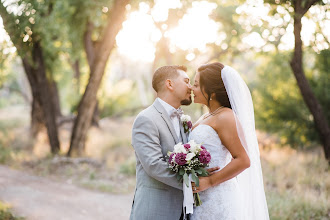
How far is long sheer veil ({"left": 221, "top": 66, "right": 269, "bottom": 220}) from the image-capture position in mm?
3131

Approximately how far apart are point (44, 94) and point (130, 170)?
3866 millimetres

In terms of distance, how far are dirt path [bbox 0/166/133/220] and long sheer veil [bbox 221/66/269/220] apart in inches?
142

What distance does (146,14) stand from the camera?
1179 cm

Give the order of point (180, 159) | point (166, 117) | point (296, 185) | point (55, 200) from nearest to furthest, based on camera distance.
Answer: point (180, 159) < point (166, 117) < point (55, 200) < point (296, 185)

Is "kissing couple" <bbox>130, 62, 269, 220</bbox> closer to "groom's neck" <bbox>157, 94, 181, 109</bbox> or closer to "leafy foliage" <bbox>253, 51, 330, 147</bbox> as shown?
"groom's neck" <bbox>157, 94, 181, 109</bbox>

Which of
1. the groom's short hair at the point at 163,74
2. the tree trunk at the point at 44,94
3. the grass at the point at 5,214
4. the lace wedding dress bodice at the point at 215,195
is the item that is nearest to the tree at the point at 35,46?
the tree trunk at the point at 44,94

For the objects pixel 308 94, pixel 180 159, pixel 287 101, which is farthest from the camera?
pixel 287 101

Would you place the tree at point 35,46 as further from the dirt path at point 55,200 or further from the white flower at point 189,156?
the white flower at point 189,156

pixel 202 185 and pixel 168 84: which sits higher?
pixel 168 84

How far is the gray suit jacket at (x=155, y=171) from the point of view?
2.76 metres

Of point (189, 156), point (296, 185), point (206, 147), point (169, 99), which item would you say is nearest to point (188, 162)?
point (189, 156)

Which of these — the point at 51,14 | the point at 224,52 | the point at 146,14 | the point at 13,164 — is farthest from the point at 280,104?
the point at 13,164

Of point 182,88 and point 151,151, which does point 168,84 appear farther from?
point 151,151

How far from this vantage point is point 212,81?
3174 mm
